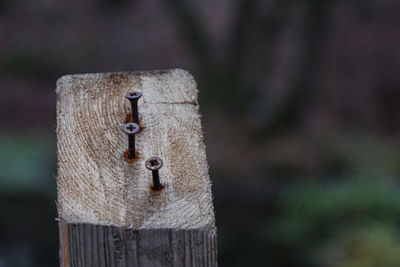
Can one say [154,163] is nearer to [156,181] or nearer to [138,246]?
[156,181]

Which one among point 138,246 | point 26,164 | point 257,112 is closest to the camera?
point 138,246

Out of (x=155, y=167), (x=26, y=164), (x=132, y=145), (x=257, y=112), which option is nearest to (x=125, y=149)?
A: (x=132, y=145)

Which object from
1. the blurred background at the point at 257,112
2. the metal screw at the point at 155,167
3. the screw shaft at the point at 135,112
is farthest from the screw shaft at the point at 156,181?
the blurred background at the point at 257,112

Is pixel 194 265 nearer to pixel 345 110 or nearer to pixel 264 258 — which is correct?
pixel 264 258

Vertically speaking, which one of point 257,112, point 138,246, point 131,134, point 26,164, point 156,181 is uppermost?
point 257,112

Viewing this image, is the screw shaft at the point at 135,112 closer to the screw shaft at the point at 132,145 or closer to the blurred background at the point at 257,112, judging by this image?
the screw shaft at the point at 132,145

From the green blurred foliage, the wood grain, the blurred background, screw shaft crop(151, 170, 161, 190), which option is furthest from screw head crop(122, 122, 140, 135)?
the green blurred foliage
